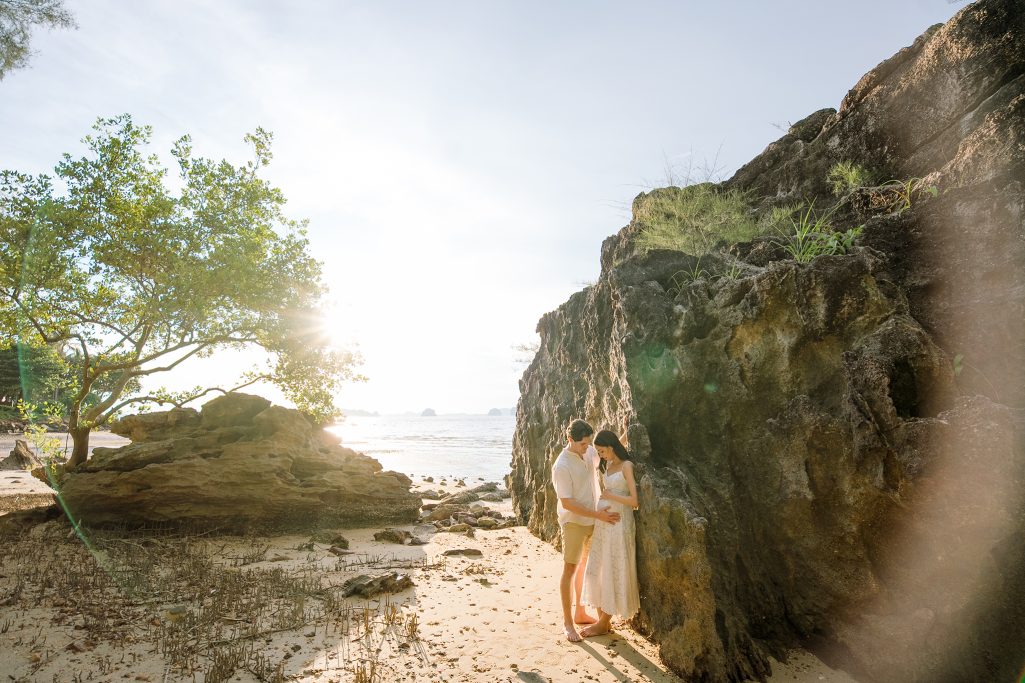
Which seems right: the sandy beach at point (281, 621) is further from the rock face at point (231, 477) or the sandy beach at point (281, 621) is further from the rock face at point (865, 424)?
the rock face at point (231, 477)

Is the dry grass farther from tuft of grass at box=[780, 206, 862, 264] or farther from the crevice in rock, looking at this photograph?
the crevice in rock

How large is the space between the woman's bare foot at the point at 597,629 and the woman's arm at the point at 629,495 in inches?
63.7

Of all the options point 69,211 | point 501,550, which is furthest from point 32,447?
point 501,550

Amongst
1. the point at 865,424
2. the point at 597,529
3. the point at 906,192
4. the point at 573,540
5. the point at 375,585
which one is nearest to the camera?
the point at 865,424

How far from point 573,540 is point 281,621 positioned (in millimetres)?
3984

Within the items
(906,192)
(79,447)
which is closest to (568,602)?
(906,192)

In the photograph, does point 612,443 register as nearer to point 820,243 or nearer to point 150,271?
point 820,243

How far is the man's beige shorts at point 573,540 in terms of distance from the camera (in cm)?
678

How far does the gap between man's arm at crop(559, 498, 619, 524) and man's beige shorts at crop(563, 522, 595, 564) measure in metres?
0.25

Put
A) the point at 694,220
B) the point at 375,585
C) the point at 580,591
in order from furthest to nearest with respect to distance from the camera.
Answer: the point at 694,220 → the point at 375,585 → the point at 580,591

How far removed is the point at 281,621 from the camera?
21.3 ft

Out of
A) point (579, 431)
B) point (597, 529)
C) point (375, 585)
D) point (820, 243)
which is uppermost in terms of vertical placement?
point (820, 243)

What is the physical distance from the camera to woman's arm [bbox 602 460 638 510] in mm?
6227

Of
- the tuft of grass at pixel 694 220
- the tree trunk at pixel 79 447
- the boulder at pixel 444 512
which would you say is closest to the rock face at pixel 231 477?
the tree trunk at pixel 79 447
